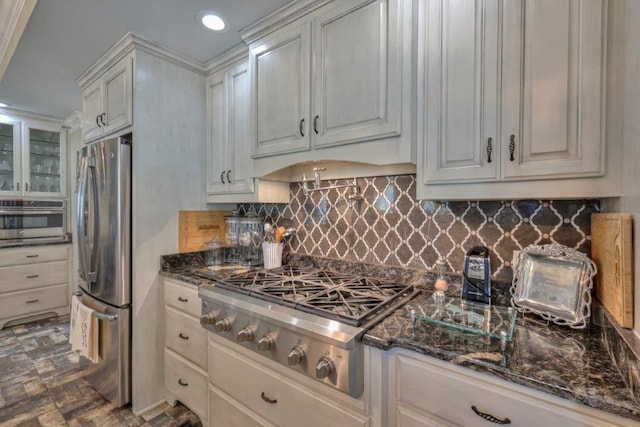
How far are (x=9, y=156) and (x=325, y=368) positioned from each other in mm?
4377

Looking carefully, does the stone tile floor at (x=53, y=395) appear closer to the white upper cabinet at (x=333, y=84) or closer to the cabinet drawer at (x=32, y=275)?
the cabinet drawer at (x=32, y=275)

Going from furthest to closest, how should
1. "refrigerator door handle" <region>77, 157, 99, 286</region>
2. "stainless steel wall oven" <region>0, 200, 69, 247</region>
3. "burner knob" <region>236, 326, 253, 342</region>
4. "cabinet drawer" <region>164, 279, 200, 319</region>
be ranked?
1. "stainless steel wall oven" <region>0, 200, 69, 247</region>
2. "refrigerator door handle" <region>77, 157, 99, 286</region>
3. "cabinet drawer" <region>164, 279, 200, 319</region>
4. "burner knob" <region>236, 326, 253, 342</region>

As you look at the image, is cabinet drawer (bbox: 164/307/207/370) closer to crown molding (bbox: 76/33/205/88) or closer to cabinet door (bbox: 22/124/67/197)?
crown molding (bbox: 76/33/205/88)

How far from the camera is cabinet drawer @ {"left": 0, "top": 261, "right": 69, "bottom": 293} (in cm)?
317

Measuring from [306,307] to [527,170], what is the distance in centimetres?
99

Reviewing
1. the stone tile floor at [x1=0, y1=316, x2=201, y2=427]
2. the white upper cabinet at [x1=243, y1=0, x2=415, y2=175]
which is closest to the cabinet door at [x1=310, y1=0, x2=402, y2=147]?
the white upper cabinet at [x1=243, y1=0, x2=415, y2=175]

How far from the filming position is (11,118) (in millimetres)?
3359

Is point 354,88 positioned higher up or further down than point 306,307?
higher up

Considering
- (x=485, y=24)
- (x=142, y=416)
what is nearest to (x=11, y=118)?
(x=142, y=416)

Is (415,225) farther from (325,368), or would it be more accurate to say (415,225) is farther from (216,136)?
(216,136)

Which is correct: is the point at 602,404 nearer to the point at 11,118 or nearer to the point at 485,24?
the point at 485,24

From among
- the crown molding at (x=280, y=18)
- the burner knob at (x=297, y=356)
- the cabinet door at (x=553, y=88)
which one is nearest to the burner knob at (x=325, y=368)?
the burner knob at (x=297, y=356)

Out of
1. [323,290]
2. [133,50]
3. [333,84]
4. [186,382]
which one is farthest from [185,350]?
[133,50]

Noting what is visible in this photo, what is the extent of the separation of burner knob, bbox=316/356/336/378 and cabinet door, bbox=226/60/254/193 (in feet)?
4.03
